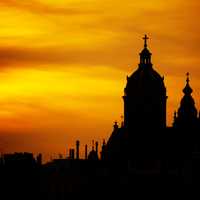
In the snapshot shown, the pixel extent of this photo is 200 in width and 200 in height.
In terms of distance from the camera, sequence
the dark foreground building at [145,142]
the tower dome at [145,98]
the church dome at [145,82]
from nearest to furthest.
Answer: the dark foreground building at [145,142], the church dome at [145,82], the tower dome at [145,98]

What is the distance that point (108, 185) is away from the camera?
6944 inches

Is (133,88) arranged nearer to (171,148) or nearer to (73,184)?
(171,148)

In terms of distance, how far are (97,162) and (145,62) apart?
49.1 feet

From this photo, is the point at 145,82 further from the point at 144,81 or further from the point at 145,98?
the point at 145,98

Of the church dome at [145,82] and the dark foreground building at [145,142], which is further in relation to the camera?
the church dome at [145,82]

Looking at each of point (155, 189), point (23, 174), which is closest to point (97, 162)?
point (23, 174)

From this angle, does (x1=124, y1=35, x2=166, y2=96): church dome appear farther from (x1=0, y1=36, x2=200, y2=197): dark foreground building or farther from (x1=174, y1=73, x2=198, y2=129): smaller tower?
(x1=174, y1=73, x2=198, y2=129): smaller tower

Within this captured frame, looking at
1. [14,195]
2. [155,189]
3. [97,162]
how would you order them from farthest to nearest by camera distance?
[97,162] → [14,195] → [155,189]

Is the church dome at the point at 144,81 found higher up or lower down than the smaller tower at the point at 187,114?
higher up

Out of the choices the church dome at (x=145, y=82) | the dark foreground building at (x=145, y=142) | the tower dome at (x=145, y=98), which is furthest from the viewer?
the tower dome at (x=145, y=98)

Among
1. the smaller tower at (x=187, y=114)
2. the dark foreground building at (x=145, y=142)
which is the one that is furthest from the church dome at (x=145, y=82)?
the smaller tower at (x=187, y=114)

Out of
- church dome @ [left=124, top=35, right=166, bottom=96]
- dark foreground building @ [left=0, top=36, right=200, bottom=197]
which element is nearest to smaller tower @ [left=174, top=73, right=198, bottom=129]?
dark foreground building @ [left=0, top=36, right=200, bottom=197]

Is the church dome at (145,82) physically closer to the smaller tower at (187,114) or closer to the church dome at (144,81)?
the church dome at (144,81)

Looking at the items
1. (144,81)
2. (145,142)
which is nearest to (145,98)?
(144,81)
